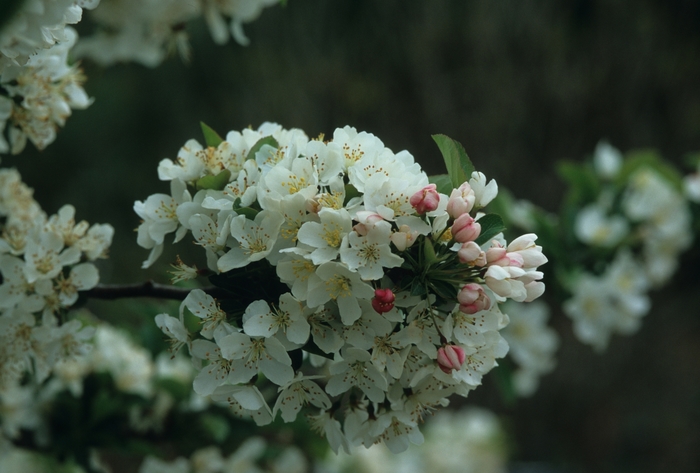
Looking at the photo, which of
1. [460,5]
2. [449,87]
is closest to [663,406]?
[449,87]

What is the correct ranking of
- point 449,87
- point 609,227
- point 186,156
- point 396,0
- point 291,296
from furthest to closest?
point 449,87 < point 396,0 < point 609,227 < point 186,156 < point 291,296

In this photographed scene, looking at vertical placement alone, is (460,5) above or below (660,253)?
below

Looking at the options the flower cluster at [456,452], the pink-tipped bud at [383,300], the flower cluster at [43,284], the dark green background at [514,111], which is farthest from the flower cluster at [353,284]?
the dark green background at [514,111]

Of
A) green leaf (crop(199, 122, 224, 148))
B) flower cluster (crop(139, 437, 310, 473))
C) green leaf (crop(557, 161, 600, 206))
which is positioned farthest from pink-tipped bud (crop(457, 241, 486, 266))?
green leaf (crop(557, 161, 600, 206))

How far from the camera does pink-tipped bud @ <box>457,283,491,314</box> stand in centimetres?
72

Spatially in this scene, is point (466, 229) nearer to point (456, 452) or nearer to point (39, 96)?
point (39, 96)

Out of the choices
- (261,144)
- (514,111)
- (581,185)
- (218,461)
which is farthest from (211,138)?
(514,111)

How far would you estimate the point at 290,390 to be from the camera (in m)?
0.80

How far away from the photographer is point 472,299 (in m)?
0.72

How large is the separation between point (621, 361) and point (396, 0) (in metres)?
2.74

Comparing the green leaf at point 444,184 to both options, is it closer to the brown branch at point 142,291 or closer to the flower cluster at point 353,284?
the flower cluster at point 353,284

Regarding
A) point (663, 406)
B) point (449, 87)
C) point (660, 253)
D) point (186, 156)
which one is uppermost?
point (186, 156)

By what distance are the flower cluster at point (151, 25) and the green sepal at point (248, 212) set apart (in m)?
0.75

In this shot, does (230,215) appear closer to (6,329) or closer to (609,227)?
(6,329)
